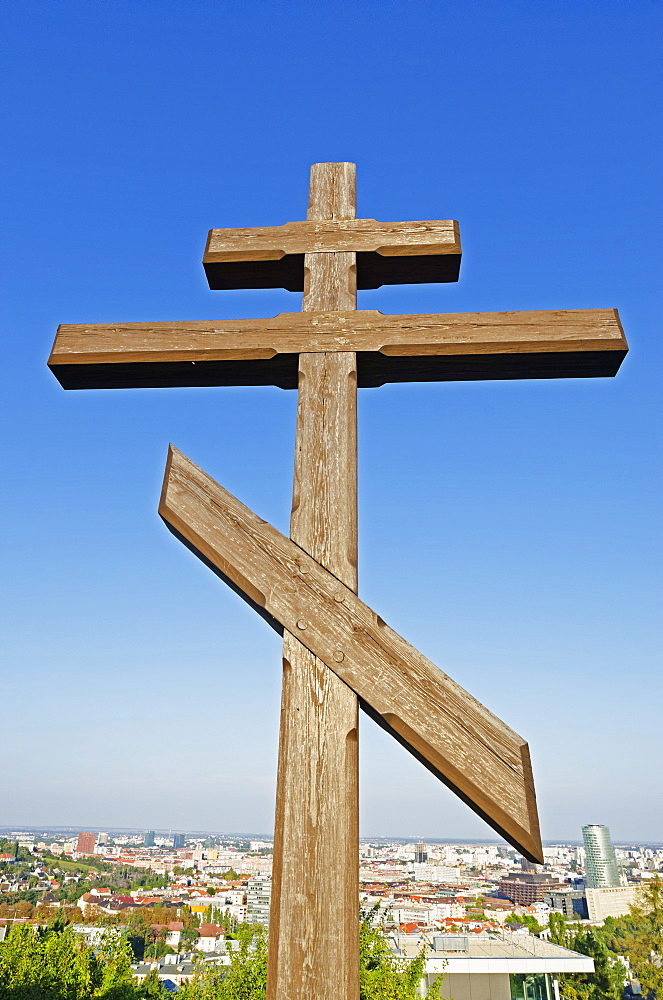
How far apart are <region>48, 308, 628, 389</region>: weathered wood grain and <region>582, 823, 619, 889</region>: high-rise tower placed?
2958 inches

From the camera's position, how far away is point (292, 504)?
1.52m

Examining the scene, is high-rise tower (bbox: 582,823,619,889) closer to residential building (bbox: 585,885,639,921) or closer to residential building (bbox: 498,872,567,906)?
residential building (bbox: 498,872,567,906)

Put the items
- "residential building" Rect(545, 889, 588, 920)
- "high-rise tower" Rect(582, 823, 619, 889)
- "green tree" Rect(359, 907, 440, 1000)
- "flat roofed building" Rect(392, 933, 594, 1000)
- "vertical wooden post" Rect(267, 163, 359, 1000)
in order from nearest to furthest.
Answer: "vertical wooden post" Rect(267, 163, 359, 1000), "green tree" Rect(359, 907, 440, 1000), "flat roofed building" Rect(392, 933, 594, 1000), "residential building" Rect(545, 889, 588, 920), "high-rise tower" Rect(582, 823, 619, 889)

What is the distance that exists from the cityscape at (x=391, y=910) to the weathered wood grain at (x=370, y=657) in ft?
21.2

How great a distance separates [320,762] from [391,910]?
41323 mm

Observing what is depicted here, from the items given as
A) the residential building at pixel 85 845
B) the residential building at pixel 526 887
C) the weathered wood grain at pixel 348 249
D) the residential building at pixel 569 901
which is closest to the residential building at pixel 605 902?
the residential building at pixel 569 901

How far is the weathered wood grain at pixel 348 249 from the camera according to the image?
184 centimetres

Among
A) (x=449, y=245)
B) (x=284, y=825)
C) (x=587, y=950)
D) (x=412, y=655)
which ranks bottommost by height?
(x=587, y=950)

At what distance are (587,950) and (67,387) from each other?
31.8 meters

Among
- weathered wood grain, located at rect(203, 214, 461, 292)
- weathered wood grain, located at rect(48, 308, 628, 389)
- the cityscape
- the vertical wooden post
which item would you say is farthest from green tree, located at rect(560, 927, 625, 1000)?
weathered wood grain, located at rect(203, 214, 461, 292)

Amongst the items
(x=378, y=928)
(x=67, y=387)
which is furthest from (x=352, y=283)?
(x=378, y=928)

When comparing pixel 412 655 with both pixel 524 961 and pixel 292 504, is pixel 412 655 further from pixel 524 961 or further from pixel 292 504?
pixel 524 961

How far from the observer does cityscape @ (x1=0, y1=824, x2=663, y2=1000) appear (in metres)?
17.5

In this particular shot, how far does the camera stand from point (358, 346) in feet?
5.49
